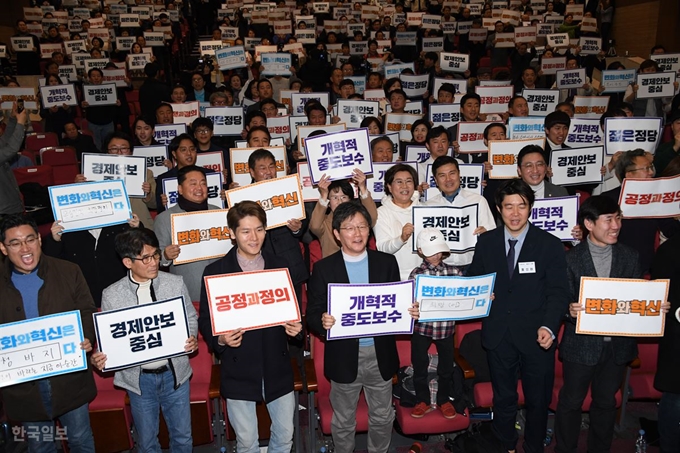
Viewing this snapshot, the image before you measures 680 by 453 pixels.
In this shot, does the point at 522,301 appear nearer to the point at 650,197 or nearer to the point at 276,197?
the point at 650,197

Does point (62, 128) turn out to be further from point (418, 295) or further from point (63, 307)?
point (418, 295)

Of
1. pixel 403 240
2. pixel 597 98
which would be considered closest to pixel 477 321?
pixel 403 240

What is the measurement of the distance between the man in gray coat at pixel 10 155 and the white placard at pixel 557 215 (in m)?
5.27

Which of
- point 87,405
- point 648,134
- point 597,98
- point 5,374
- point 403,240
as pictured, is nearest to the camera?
point 5,374

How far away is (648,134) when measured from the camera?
Answer: 22.9 ft

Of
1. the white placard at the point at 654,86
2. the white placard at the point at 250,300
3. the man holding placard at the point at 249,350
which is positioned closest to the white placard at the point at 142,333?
the man holding placard at the point at 249,350

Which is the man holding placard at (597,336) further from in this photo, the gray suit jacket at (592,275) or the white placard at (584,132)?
the white placard at (584,132)

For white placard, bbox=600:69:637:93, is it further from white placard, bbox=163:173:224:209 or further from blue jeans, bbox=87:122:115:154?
blue jeans, bbox=87:122:115:154

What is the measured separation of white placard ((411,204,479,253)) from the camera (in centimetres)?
478

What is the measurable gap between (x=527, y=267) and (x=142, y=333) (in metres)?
2.71

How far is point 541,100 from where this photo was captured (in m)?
9.81

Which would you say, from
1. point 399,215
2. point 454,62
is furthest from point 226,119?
point 454,62

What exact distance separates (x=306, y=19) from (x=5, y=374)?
46.8ft

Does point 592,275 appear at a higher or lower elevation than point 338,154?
lower
